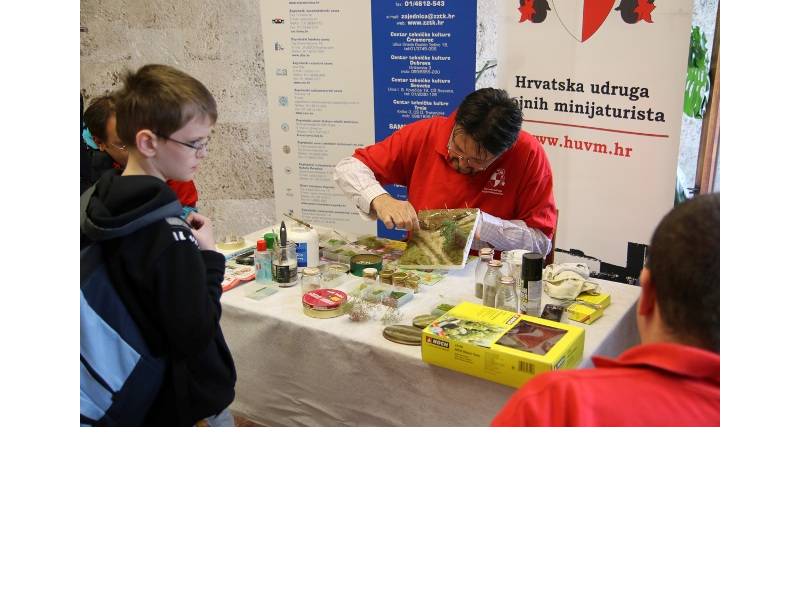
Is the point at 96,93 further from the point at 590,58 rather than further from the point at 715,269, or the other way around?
the point at 715,269

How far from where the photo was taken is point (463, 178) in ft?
9.25

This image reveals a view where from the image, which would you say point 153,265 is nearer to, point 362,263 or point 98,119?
point 362,263

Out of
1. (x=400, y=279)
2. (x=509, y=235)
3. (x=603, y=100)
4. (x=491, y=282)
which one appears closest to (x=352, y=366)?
(x=400, y=279)

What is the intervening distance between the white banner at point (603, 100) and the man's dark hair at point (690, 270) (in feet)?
8.13

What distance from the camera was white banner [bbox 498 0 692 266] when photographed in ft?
10.7

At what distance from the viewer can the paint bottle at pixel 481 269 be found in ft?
7.47

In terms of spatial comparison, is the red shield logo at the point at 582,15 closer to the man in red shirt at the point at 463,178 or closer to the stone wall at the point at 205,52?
the man in red shirt at the point at 463,178

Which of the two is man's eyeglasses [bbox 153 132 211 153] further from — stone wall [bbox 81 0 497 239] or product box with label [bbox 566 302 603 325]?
stone wall [bbox 81 0 497 239]

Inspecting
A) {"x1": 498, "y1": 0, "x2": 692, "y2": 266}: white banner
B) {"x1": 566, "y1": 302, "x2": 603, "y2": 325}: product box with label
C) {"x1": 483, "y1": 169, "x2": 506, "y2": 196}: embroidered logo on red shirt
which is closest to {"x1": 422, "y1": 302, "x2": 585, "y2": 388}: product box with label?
{"x1": 566, "y1": 302, "x2": 603, "y2": 325}: product box with label

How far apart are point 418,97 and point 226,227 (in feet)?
5.25

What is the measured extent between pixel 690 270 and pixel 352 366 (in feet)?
4.16

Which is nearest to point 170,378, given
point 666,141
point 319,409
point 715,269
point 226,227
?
point 319,409

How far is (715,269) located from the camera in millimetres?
1022

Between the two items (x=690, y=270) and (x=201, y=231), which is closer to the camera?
(x=690, y=270)
